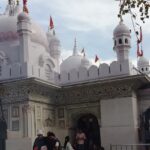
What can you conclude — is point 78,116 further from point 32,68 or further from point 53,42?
point 53,42

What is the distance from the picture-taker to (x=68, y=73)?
15.8 m

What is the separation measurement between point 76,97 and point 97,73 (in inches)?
51.7

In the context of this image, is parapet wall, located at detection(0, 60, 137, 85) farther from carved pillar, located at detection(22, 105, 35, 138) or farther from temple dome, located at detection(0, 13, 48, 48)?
temple dome, located at detection(0, 13, 48, 48)

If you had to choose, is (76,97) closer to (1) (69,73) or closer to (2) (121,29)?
(1) (69,73)

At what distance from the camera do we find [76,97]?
51.1 feet

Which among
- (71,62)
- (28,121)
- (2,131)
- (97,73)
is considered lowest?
(2,131)

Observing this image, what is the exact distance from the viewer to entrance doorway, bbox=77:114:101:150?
15.8 meters

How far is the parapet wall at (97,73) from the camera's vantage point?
14.6 meters

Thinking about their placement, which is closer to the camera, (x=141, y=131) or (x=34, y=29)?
(x=141, y=131)

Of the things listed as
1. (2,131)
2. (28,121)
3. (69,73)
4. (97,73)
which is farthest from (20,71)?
(97,73)

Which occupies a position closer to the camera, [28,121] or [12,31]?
[28,121]

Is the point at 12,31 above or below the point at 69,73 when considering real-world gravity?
above

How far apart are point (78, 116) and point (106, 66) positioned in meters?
2.45

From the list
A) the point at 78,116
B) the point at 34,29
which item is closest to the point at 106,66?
the point at 78,116
